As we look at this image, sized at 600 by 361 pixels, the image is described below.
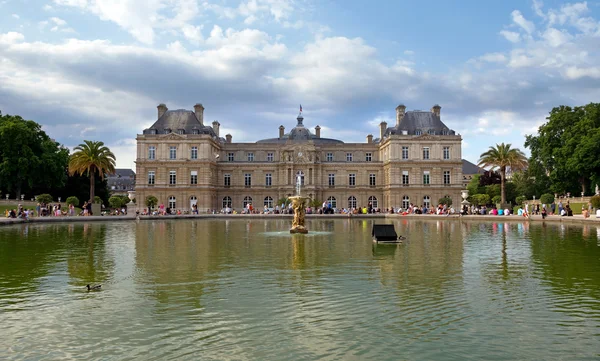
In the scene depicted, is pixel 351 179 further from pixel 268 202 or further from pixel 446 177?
pixel 446 177

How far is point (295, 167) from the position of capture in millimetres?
79938

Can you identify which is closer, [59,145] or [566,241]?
[566,241]

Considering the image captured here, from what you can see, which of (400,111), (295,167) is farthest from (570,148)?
(295,167)

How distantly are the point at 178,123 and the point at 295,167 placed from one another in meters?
18.5

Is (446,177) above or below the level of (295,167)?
below

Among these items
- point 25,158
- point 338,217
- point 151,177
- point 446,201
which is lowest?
point 338,217

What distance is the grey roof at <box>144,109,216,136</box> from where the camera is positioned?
7775cm

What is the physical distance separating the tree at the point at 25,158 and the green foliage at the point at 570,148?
199 feet

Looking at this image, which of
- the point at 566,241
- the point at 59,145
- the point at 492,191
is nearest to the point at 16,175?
the point at 59,145

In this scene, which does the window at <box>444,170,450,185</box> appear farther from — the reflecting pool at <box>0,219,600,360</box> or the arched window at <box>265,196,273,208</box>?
the reflecting pool at <box>0,219,600,360</box>

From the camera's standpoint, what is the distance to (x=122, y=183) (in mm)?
142750

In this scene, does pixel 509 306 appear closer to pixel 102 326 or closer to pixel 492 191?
pixel 102 326

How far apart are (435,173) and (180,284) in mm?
67177

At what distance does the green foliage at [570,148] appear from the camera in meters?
57.1
